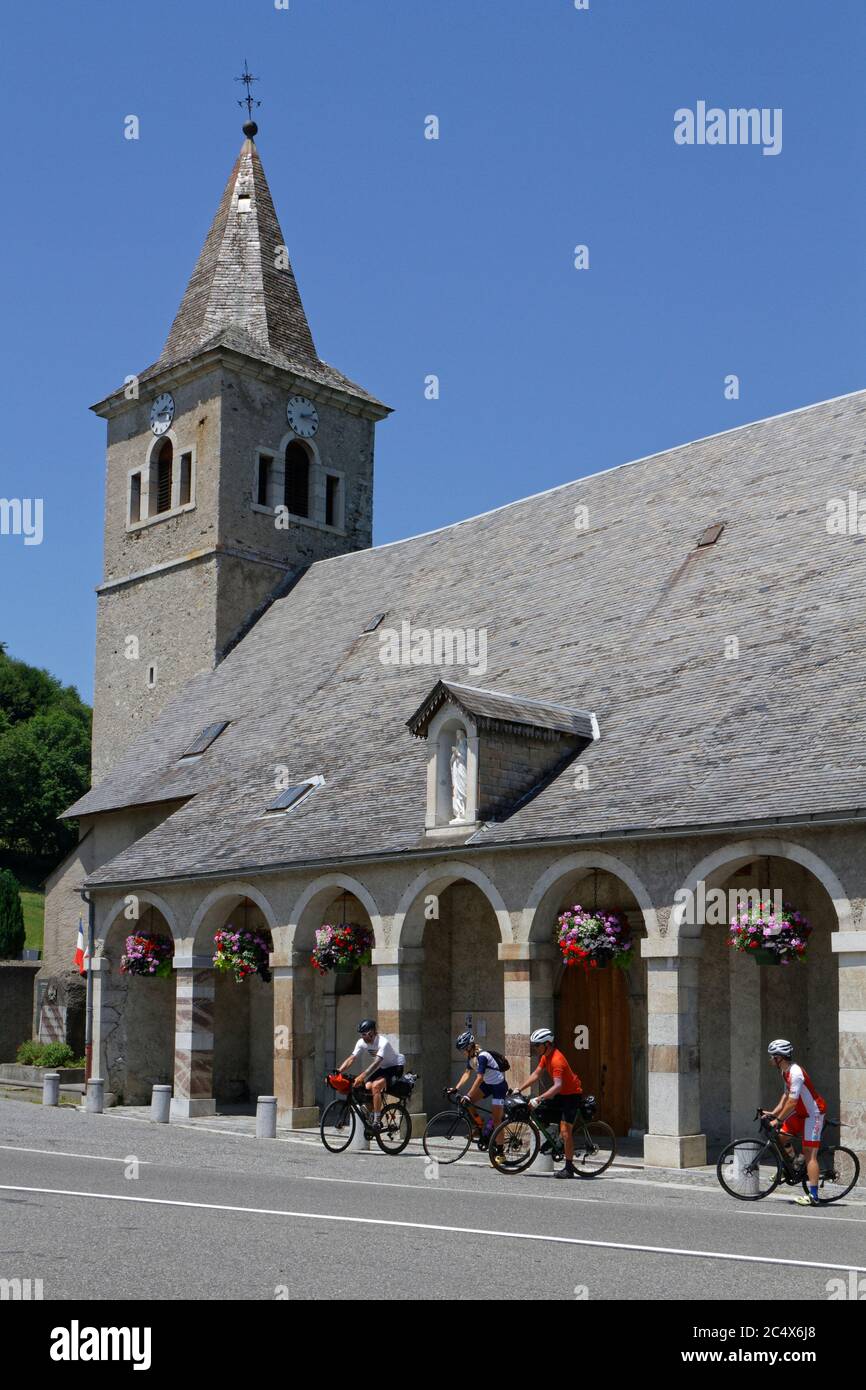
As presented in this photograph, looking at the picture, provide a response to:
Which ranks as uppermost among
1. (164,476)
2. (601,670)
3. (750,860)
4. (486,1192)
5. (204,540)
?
(164,476)

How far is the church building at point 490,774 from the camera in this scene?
57.2 feet

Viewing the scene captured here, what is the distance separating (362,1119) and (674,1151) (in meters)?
4.03

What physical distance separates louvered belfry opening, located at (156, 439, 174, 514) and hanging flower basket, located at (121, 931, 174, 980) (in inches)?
523

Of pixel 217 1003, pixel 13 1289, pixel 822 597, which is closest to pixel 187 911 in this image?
pixel 217 1003

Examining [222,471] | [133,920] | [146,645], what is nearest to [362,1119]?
[133,920]

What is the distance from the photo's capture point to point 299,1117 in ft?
72.8

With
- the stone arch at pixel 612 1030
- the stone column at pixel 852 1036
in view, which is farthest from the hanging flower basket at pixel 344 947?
the stone column at pixel 852 1036

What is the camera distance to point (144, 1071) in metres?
26.8

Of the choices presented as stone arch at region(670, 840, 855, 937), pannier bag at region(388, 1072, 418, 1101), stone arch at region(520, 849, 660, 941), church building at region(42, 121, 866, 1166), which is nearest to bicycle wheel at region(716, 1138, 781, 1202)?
church building at region(42, 121, 866, 1166)

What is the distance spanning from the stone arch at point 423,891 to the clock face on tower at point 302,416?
17752mm

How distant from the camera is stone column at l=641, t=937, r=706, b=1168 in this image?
16969 millimetres

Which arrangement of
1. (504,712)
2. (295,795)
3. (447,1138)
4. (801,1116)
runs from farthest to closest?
1. (295,795)
2. (447,1138)
3. (504,712)
4. (801,1116)

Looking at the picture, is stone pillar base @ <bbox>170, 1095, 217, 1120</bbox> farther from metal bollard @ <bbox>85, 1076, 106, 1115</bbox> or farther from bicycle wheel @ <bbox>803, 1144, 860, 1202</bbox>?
bicycle wheel @ <bbox>803, 1144, 860, 1202</bbox>

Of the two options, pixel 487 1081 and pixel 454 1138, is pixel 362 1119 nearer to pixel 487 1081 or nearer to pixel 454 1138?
pixel 487 1081
